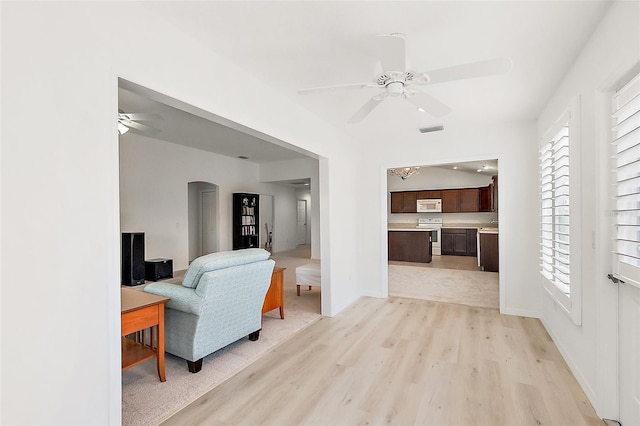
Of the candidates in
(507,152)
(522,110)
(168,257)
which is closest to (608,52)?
(522,110)

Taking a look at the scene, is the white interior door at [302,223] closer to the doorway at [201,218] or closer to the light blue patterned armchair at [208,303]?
the doorway at [201,218]

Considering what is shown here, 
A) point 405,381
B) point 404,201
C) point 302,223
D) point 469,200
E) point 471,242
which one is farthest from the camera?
point 302,223

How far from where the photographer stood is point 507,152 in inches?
157

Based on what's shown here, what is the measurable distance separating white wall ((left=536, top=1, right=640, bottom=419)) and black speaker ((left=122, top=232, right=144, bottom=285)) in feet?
19.0

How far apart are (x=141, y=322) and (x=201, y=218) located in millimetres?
6215

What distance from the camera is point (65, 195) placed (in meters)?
1.45

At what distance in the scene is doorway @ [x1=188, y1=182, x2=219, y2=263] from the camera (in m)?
7.66

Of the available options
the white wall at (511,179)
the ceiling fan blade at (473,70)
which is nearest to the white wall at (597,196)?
the ceiling fan blade at (473,70)

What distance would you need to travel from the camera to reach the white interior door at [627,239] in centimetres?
161

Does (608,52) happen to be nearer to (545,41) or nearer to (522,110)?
(545,41)

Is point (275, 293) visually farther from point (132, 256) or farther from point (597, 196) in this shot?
point (597, 196)

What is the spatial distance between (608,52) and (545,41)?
1.31 feet

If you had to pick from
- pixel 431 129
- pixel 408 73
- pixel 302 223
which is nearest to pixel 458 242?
pixel 302 223

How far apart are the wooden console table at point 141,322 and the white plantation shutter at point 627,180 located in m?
2.94
